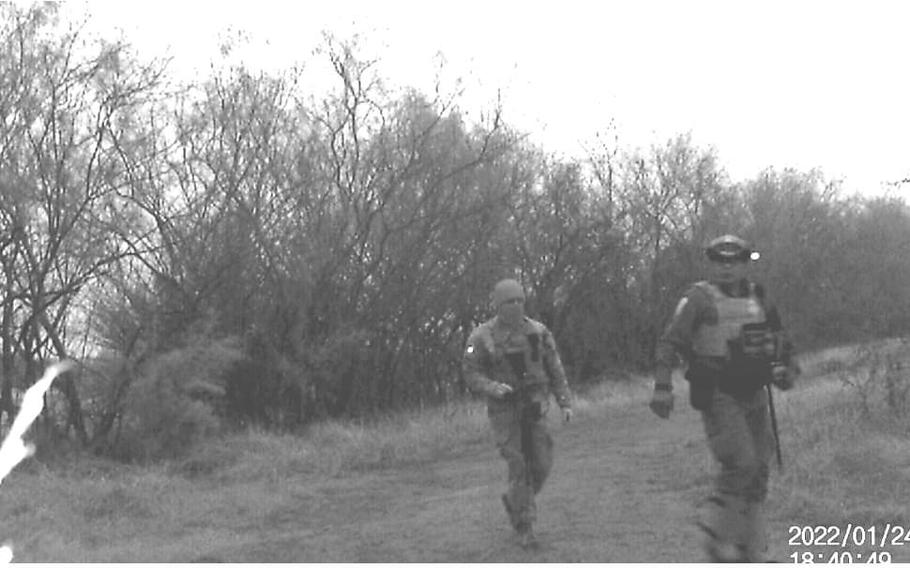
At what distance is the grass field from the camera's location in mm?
Result: 10172

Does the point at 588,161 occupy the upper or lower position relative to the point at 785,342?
upper

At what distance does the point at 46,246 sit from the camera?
1894 cm

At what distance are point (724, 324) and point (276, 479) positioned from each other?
9860 mm

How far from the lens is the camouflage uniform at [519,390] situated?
345 inches

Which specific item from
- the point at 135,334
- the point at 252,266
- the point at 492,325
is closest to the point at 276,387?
the point at 252,266

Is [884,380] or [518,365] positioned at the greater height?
[518,365]

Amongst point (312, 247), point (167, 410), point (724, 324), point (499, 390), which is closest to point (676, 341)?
point (724, 324)

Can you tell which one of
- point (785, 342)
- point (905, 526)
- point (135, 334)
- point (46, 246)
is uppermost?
point (46, 246)

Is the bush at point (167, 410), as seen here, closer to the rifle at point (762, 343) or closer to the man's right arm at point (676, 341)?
the man's right arm at point (676, 341)

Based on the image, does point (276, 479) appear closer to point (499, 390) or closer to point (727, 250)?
point (499, 390)

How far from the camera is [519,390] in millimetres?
8781

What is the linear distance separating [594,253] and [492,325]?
25378 mm

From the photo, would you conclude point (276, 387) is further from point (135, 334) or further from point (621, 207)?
point (621, 207)

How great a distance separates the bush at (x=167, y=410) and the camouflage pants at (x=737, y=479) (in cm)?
1406
